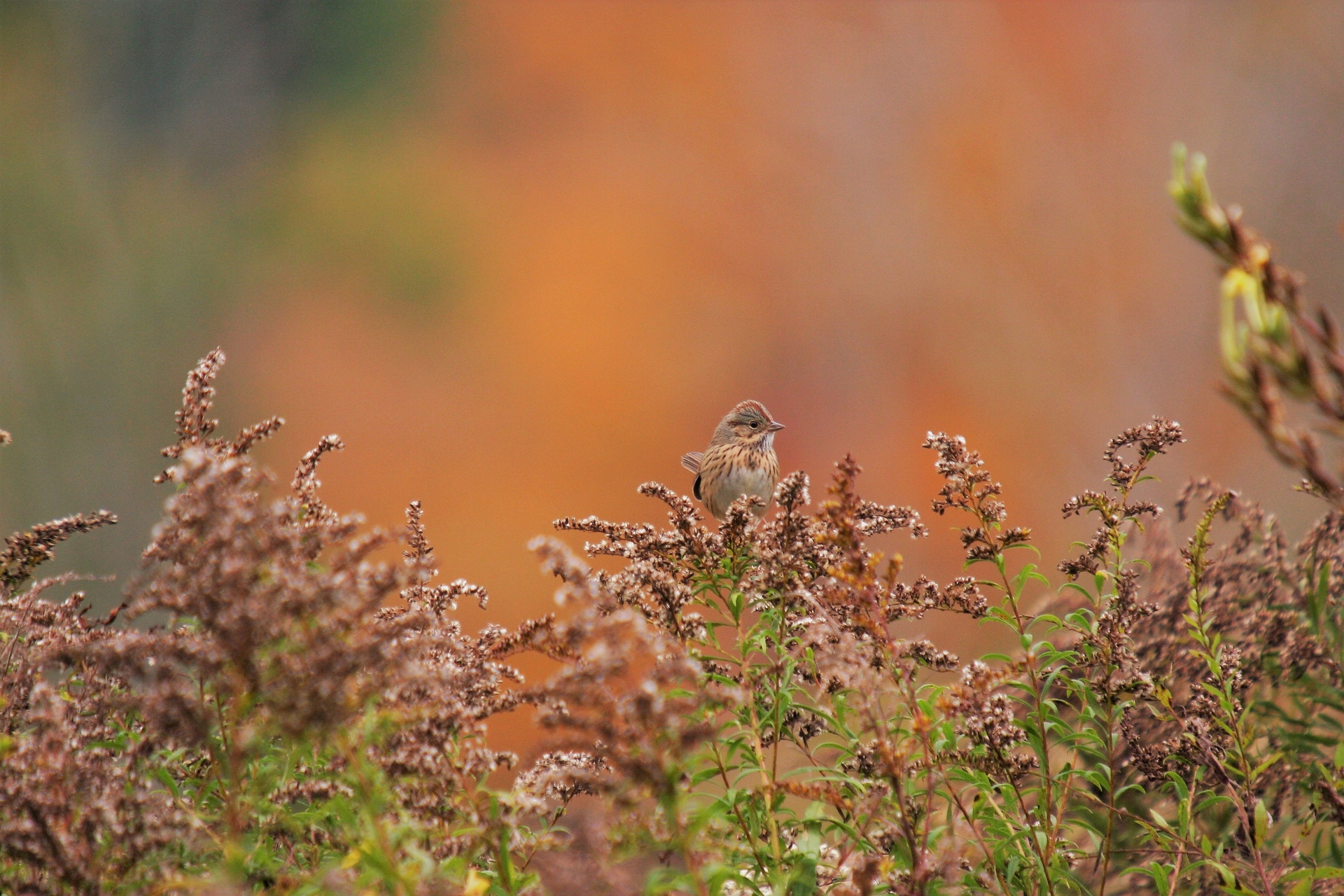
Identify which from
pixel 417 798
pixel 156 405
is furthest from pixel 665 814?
pixel 156 405

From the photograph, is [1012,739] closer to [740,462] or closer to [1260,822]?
[1260,822]

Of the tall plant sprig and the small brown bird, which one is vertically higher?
the small brown bird

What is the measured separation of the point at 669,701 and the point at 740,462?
196 centimetres

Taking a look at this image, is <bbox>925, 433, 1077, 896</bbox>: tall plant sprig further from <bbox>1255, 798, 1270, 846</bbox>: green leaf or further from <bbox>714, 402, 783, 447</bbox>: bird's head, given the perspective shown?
<bbox>714, 402, 783, 447</bbox>: bird's head

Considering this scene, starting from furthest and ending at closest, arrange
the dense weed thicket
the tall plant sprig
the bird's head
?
1. the bird's head
2. the tall plant sprig
3. the dense weed thicket

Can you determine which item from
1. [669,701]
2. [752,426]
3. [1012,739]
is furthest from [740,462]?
[669,701]

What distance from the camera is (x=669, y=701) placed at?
650 mm

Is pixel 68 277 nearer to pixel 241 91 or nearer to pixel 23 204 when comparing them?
pixel 23 204

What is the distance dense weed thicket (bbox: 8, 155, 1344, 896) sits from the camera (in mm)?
583

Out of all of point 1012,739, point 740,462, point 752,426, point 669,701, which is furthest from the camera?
point 752,426

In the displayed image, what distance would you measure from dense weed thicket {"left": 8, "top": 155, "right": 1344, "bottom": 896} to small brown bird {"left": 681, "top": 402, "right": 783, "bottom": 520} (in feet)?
4.69

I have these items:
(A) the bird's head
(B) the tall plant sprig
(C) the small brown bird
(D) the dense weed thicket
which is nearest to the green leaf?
(D) the dense weed thicket

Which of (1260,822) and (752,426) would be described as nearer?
(1260,822)

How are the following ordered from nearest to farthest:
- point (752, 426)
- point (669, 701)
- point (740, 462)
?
point (669, 701) → point (740, 462) → point (752, 426)
